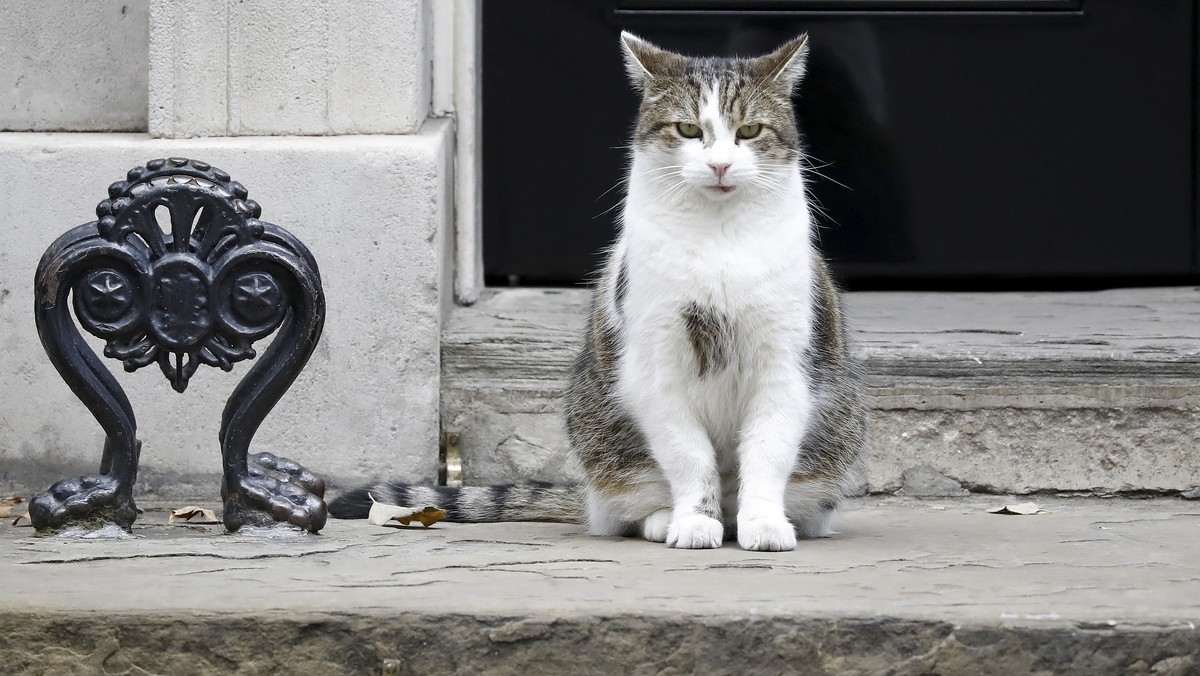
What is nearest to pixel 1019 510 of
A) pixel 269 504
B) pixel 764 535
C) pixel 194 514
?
pixel 764 535

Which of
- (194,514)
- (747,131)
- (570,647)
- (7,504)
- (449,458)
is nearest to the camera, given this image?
(570,647)

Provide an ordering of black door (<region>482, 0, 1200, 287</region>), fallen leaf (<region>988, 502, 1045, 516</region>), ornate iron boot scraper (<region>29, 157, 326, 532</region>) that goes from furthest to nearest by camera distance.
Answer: black door (<region>482, 0, 1200, 287</region>)
fallen leaf (<region>988, 502, 1045, 516</region>)
ornate iron boot scraper (<region>29, 157, 326, 532</region>)

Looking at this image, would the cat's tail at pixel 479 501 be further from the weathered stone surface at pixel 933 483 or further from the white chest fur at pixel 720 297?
the weathered stone surface at pixel 933 483

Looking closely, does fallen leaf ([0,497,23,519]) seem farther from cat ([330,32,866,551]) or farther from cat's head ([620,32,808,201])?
cat's head ([620,32,808,201])

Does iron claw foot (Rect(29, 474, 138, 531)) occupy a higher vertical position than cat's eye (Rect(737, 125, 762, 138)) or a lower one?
lower

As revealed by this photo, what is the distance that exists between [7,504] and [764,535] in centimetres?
209

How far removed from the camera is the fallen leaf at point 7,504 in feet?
11.4

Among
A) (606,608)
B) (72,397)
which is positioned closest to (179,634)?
(606,608)

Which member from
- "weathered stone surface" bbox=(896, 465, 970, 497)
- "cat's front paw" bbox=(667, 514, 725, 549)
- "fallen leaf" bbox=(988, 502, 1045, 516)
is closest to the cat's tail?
"cat's front paw" bbox=(667, 514, 725, 549)

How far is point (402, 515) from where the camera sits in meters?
3.31

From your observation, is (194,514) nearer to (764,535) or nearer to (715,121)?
(764,535)

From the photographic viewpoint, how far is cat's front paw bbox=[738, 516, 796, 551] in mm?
2846

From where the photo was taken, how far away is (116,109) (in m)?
4.13

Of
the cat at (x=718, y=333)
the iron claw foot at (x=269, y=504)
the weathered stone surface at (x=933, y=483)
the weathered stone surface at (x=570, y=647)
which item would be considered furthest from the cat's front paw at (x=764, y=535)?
the weathered stone surface at (x=933, y=483)
